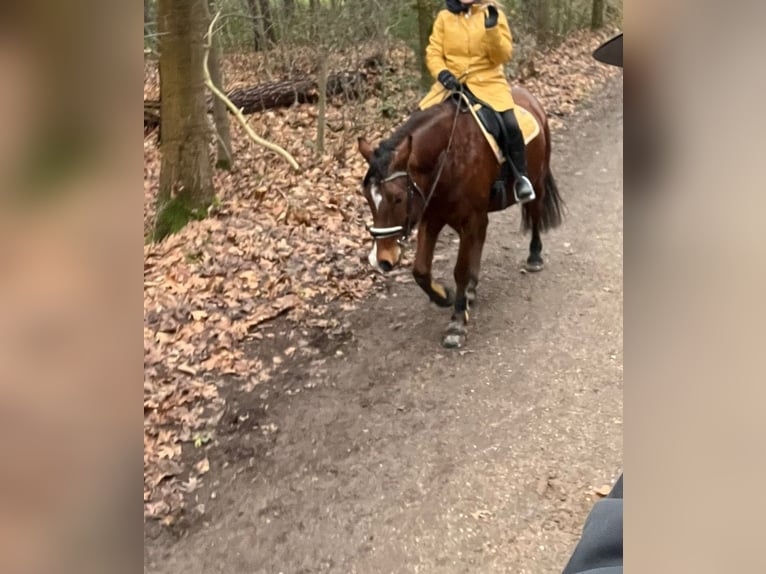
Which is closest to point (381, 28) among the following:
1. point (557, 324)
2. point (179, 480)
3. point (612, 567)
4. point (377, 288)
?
point (377, 288)

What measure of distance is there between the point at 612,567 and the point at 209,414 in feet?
2.63

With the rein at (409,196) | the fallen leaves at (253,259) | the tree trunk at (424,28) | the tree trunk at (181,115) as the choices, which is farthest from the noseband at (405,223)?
the tree trunk at (181,115)

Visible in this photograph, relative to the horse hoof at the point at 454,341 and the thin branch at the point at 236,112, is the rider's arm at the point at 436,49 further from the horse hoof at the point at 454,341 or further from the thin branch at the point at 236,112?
the horse hoof at the point at 454,341

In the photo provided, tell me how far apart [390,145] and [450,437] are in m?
0.52

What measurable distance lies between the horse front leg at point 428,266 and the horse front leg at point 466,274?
0.03 metres

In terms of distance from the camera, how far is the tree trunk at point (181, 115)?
3.37ft

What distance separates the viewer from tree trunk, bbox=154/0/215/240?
40.4 inches

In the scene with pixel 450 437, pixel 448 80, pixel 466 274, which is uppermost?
pixel 448 80

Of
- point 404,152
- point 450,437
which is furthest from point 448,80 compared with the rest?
point 450,437

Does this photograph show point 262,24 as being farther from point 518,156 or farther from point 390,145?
point 518,156

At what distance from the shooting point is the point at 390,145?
3.62 ft

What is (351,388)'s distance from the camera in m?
1.15
